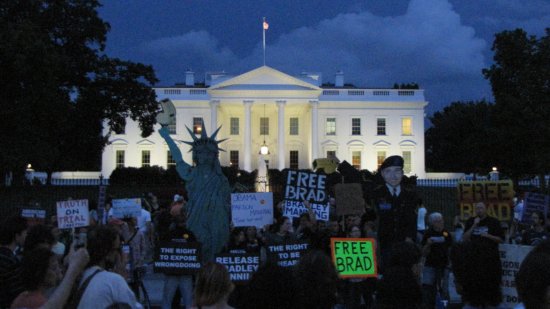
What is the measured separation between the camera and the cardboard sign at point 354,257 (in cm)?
781

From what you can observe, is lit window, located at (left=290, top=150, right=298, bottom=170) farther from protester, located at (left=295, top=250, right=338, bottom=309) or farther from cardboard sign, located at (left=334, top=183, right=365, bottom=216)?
protester, located at (left=295, top=250, right=338, bottom=309)

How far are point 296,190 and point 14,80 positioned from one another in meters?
20.0

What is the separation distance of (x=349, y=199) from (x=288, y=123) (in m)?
48.8

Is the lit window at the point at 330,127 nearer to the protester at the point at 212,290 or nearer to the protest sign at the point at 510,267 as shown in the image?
the protest sign at the point at 510,267

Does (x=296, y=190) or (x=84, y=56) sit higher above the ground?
(x=84, y=56)

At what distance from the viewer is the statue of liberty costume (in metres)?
8.91

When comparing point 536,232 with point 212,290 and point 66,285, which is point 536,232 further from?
point 66,285

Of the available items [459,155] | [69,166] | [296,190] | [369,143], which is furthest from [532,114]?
[69,166]

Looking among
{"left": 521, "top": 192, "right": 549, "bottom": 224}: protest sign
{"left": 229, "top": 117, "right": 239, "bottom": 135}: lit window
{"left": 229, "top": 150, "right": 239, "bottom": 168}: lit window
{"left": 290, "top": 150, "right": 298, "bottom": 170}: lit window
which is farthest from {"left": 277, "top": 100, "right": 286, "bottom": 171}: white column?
{"left": 521, "top": 192, "right": 549, "bottom": 224}: protest sign

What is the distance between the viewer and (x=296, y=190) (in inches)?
455

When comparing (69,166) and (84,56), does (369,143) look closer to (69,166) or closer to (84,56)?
(69,166)

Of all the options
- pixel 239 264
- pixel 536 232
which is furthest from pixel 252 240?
pixel 536 232

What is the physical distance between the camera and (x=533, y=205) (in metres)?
11.6

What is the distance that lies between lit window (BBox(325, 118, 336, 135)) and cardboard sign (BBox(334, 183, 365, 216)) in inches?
1901
